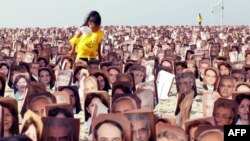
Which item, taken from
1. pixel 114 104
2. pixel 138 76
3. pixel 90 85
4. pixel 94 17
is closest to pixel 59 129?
pixel 114 104

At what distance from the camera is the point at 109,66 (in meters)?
8.64

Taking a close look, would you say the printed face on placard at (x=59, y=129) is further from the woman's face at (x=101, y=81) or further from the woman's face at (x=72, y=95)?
the woman's face at (x=101, y=81)

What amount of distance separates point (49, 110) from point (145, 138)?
0.92 metres

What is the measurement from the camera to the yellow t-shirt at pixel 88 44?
9.05 m

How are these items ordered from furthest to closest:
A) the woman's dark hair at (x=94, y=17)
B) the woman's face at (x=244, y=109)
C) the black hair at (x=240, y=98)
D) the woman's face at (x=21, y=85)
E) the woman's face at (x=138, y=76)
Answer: the woman's dark hair at (x=94, y=17)
the woman's face at (x=138, y=76)
the woman's face at (x=21, y=85)
the black hair at (x=240, y=98)
the woman's face at (x=244, y=109)

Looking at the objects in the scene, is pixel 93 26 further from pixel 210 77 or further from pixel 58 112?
pixel 58 112

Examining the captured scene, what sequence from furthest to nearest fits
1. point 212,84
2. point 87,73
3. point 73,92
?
1. point 212,84
2. point 87,73
3. point 73,92

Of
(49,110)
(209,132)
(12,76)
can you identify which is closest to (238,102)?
(209,132)

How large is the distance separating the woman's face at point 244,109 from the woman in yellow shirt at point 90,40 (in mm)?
3614

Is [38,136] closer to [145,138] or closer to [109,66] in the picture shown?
[145,138]

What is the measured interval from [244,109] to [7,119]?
7.44 ft

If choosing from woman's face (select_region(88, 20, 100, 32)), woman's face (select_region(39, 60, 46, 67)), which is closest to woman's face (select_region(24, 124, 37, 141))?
woman's face (select_region(88, 20, 100, 32))

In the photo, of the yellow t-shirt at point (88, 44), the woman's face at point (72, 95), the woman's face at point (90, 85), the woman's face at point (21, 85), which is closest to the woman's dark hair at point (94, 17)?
the yellow t-shirt at point (88, 44)

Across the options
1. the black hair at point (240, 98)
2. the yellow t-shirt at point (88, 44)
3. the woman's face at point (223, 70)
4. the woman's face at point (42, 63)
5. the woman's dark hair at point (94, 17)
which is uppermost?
the woman's dark hair at point (94, 17)
